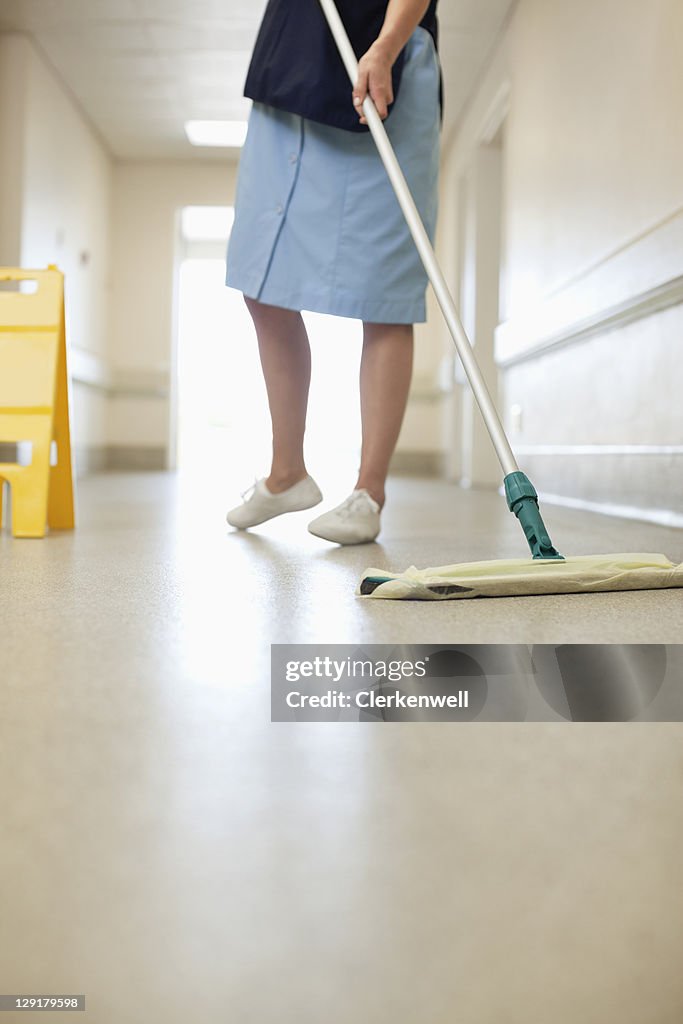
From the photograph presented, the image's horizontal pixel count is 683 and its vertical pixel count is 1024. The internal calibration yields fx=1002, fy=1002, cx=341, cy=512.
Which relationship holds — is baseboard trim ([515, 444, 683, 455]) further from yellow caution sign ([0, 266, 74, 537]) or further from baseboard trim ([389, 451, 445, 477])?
baseboard trim ([389, 451, 445, 477])

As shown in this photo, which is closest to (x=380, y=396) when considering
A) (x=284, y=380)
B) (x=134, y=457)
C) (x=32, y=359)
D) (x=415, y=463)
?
(x=284, y=380)

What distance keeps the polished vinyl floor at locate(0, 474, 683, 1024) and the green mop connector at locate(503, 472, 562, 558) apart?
50 centimetres

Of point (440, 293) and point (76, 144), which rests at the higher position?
point (76, 144)

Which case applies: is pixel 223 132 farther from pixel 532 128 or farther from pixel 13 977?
pixel 13 977

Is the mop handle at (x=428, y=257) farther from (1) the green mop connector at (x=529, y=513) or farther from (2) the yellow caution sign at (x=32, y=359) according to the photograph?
(2) the yellow caution sign at (x=32, y=359)

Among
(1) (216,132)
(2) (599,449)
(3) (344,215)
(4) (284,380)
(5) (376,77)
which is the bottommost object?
(2) (599,449)

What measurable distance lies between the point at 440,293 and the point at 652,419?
1185mm

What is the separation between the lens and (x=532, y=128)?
154 inches

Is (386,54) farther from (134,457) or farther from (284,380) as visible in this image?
(134,457)

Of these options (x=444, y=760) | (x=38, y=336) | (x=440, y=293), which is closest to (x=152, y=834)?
Result: (x=444, y=760)

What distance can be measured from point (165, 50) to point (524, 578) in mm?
5062

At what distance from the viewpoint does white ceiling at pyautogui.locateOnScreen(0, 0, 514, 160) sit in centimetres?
477

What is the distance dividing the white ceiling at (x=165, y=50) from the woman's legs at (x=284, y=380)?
345 cm

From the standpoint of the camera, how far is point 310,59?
5.41ft
